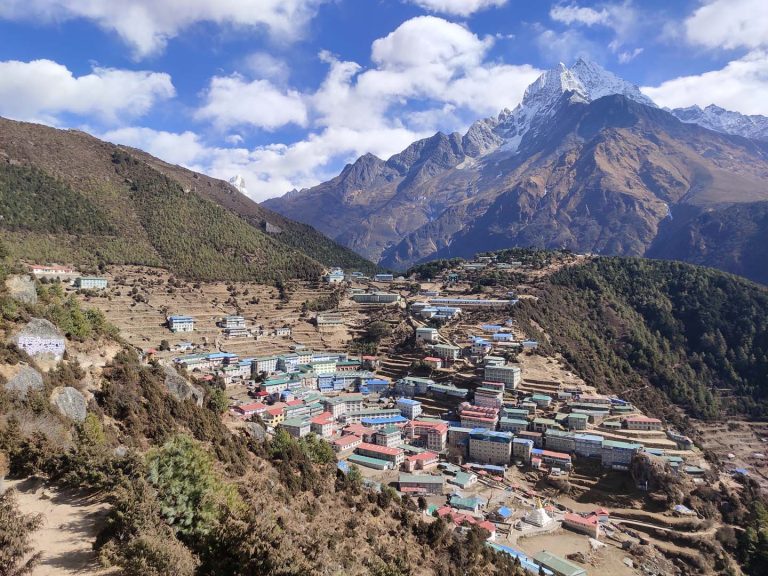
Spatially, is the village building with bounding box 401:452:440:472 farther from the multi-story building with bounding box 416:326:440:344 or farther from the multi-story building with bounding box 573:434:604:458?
the multi-story building with bounding box 416:326:440:344

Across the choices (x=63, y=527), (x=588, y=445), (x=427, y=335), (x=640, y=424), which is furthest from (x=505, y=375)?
(x=63, y=527)

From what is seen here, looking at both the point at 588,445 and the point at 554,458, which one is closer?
the point at 554,458

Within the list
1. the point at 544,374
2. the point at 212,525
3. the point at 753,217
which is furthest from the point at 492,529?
the point at 753,217

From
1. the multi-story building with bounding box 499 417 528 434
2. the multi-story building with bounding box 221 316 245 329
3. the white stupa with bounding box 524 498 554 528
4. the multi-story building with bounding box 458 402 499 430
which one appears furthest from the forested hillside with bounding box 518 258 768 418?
the multi-story building with bounding box 221 316 245 329

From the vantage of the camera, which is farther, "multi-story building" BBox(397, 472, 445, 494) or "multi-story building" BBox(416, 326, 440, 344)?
"multi-story building" BBox(416, 326, 440, 344)

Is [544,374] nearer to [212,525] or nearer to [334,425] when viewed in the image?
[334,425]

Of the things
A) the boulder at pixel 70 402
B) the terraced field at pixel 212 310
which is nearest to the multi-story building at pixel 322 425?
the terraced field at pixel 212 310

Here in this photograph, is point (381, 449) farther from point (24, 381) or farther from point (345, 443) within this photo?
point (24, 381)

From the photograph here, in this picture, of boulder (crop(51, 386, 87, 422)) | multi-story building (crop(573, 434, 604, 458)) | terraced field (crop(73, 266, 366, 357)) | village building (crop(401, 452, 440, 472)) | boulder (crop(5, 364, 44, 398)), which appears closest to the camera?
boulder (crop(5, 364, 44, 398))
